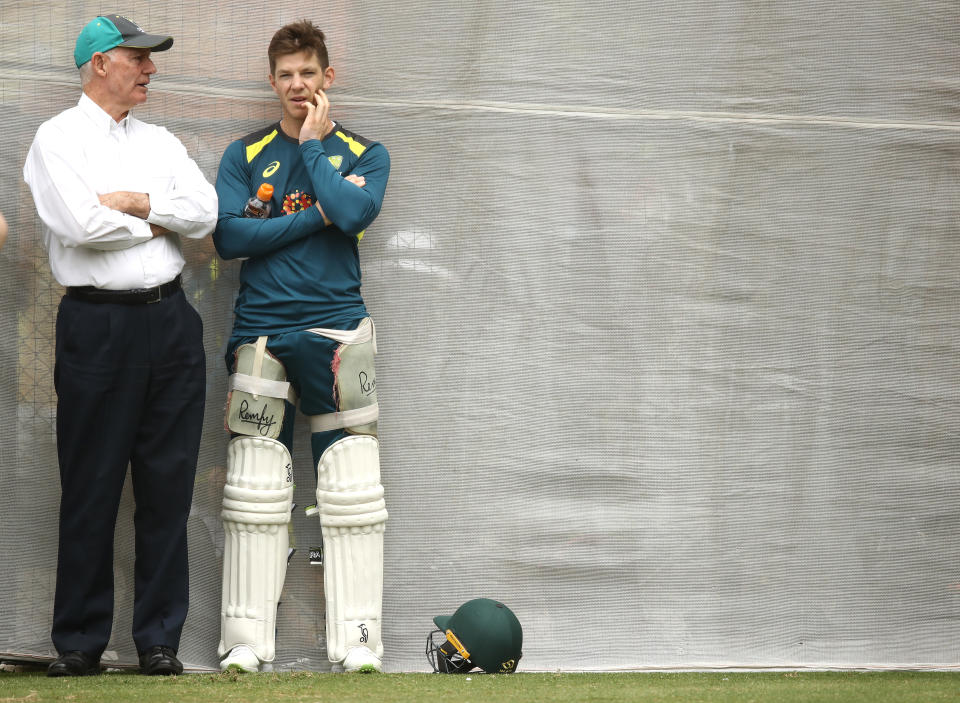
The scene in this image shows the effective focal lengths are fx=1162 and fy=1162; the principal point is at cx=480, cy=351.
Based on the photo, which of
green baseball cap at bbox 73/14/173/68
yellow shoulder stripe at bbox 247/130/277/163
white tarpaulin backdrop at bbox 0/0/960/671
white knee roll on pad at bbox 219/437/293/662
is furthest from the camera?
white tarpaulin backdrop at bbox 0/0/960/671

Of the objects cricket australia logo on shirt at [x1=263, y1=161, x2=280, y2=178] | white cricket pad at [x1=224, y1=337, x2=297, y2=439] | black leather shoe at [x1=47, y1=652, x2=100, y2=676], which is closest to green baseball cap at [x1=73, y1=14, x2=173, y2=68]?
cricket australia logo on shirt at [x1=263, y1=161, x2=280, y2=178]

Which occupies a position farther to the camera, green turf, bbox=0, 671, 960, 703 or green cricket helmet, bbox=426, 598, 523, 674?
green cricket helmet, bbox=426, 598, 523, 674

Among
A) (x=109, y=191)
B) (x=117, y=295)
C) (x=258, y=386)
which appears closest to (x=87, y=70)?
(x=109, y=191)

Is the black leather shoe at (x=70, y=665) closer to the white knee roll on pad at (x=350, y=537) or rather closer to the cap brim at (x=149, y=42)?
the white knee roll on pad at (x=350, y=537)

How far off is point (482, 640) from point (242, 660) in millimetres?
566

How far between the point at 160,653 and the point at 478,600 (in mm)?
741

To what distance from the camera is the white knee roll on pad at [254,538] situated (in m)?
2.72

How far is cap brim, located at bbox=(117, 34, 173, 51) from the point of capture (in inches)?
103

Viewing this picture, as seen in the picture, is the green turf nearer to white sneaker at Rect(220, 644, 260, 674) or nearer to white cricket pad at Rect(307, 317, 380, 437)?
white sneaker at Rect(220, 644, 260, 674)

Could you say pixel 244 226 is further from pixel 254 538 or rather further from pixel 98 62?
pixel 254 538

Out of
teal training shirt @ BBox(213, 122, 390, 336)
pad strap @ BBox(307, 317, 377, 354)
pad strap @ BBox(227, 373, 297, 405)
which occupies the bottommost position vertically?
pad strap @ BBox(227, 373, 297, 405)

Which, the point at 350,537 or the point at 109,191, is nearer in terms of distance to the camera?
the point at 109,191

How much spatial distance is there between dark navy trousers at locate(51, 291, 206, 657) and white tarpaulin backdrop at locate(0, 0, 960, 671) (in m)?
0.24

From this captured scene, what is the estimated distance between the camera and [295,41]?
2754 mm
